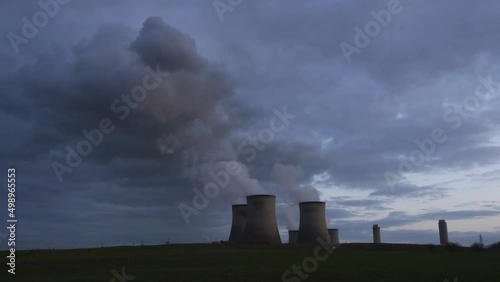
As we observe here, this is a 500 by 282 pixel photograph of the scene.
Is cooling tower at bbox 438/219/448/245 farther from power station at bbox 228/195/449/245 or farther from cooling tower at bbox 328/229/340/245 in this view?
power station at bbox 228/195/449/245

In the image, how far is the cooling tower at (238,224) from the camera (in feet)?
169

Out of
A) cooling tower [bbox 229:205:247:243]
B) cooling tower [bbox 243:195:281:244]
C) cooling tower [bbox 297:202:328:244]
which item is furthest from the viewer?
cooling tower [bbox 229:205:247:243]

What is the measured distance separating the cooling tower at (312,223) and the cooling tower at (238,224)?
649 centimetres

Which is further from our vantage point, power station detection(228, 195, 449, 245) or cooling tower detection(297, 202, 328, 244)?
cooling tower detection(297, 202, 328, 244)

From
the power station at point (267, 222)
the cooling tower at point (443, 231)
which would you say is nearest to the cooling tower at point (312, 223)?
the power station at point (267, 222)

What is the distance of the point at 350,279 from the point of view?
1769cm

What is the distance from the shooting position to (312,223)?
47500mm

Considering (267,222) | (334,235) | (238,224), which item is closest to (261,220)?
(267,222)

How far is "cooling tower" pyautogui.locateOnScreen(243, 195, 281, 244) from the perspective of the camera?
44.1 meters

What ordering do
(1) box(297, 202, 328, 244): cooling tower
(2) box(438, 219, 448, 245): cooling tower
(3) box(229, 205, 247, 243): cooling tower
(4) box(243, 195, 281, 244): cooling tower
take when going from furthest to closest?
1. (2) box(438, 219, 448, 245): cooling tower
2. (3) box(229, 205, 247, 243): cooling tower
3. (1) box(297, 202, 328, 244): cooling tower
4. (4) box(243, 195, 281, 244): cooling tower

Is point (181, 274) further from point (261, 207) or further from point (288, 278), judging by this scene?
point (261, 207)

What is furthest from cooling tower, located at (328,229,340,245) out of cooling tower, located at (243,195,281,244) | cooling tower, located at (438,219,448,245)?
cooling tower, located at (243,195,281,244)

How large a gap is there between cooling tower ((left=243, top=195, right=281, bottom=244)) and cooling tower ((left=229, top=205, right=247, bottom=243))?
22.6 feet

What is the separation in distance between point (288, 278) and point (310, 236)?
29.5 metres
